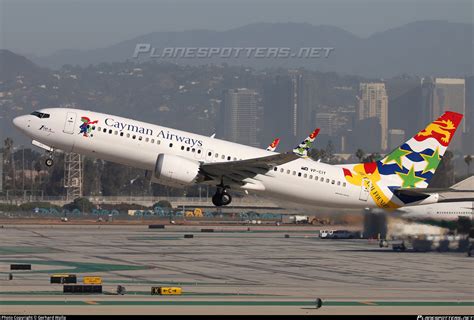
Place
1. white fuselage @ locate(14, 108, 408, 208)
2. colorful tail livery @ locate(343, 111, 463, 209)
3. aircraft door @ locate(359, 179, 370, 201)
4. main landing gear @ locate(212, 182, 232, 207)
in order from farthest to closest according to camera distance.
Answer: colorful tail livery @ locate(343, 111, 463, 209) < aircraft door @ locate(359, 179, 370, 201) < main landing gear @ locate(212, 182, 232, 207) < white fuselage @ locate(14, 108, 408, 208)

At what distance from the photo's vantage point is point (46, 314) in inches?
1635

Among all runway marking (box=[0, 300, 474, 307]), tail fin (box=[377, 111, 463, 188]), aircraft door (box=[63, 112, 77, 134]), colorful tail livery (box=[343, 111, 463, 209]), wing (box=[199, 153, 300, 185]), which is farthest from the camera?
tail fin (box=[377, 111, 463, 188])

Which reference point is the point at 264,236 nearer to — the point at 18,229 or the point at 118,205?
the point at 18,229

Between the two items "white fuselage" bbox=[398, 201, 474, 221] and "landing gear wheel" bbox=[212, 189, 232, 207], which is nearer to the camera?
"landing gear wheel" bbox=[212, 189, 232, 207]

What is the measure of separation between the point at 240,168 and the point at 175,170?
421 cm

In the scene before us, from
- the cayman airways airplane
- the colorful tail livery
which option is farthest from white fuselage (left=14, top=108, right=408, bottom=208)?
the colorful tail livery

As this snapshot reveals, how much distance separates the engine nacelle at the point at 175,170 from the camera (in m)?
62.6

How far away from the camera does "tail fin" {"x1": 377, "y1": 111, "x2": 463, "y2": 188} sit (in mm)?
68875

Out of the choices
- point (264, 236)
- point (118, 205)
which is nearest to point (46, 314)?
point (264, 236)

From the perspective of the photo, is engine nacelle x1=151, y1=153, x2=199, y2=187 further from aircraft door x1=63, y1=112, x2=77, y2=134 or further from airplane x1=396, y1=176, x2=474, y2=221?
airplane x1=396, y1=176, x2=474, y2=221

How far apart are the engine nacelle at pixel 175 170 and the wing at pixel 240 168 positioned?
32.8 inches

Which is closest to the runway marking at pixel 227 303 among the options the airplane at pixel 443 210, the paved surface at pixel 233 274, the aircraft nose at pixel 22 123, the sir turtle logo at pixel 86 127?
the paved surface at pixel 233 274

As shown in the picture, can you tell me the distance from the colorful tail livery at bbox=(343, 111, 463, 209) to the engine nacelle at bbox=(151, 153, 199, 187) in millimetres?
10283

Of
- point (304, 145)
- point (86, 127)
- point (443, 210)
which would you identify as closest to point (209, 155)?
point (304, 145)
